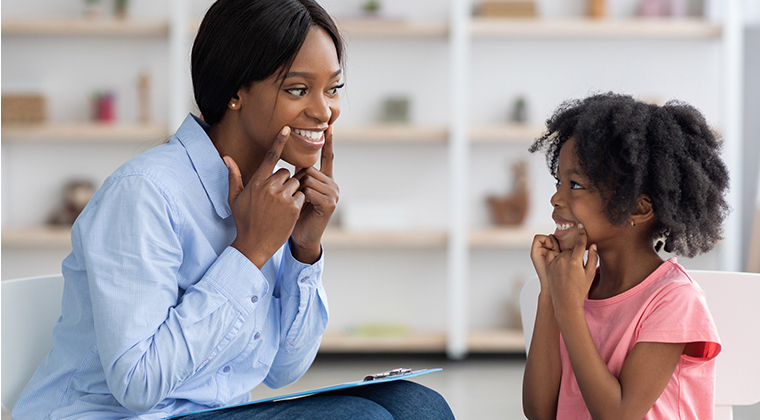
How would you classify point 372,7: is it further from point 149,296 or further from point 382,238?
point 149,296

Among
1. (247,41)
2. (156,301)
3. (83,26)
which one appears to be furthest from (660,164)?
(83,26)

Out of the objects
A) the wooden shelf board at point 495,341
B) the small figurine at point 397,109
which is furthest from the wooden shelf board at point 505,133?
the wooden shelf board at point 495,341

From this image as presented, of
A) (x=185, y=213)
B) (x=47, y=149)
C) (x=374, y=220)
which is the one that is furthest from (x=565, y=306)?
(x=47, y=149)

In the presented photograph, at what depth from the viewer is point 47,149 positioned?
11.0 feet

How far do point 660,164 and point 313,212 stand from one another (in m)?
0.59

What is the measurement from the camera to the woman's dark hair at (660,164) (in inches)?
41.6

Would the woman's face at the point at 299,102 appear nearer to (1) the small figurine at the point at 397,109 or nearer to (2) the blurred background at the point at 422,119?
(2) the blurred background at the point at 422,119

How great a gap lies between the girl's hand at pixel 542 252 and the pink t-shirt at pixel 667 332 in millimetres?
111

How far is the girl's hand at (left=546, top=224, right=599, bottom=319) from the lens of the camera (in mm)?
1048

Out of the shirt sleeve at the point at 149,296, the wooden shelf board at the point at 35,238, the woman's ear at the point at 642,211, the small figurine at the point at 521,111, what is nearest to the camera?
the shirt sleeve at the point at 149,296

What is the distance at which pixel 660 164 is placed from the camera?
105 cm

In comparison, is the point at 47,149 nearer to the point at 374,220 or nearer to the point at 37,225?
the point at 37,225

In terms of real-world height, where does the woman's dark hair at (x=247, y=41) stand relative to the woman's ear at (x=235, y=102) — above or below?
above

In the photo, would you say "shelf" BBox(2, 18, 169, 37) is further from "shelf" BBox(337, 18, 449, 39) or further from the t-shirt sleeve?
the t-shirt sleeve
